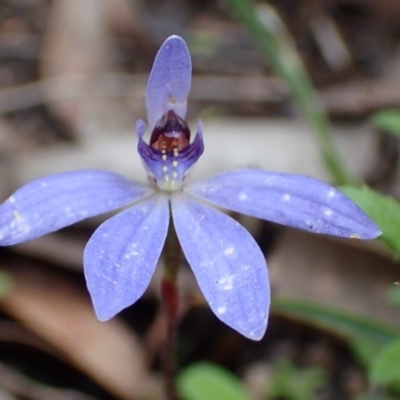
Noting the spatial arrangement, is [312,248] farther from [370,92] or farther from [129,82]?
[129,82]

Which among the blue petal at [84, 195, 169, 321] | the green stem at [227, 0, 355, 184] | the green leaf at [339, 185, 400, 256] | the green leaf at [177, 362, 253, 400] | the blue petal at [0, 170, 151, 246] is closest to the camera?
the blue petal at [84, 195, 169, 321]

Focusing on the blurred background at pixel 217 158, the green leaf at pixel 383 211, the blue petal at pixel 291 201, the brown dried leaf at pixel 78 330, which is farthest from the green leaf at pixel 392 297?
the blue petal at pixel 291 201

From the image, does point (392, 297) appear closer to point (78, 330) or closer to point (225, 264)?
point (78, 330)

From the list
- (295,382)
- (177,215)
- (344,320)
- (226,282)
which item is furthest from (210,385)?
(226,282)

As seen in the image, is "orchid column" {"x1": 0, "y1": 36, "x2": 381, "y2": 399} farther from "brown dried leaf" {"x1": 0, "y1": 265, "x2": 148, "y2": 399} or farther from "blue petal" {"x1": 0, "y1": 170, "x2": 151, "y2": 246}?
"brown dried leaf" {"x1": 0, "y1": 265, "x2": 148, "y2": 399}

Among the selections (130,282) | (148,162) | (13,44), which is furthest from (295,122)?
(130,282)

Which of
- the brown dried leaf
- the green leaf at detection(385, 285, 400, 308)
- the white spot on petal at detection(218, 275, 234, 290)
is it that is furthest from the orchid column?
the green leaf at detection(385, 285, 400, 308)

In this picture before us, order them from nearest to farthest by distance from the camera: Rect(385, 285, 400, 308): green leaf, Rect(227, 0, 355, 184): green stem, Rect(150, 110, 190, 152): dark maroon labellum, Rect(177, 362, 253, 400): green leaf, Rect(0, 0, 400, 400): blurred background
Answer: Rect(150, 110, 190, 152): dark maroon labellum → Rect(177, 362, 253, 400): green leaf → Rect(385, 285, 400, 308): green leaf → Rect(0, 0, 400, 400): blurred background → Rect(227, 0, 355, 184): green stem
